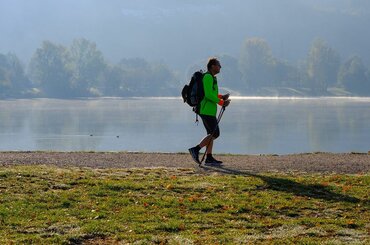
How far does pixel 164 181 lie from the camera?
14.8 metres

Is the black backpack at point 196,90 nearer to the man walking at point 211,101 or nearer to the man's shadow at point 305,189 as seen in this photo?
the man walking at point 211,101

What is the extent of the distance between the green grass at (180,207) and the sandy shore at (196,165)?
1419 mm

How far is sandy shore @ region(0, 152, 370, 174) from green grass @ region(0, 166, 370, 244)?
4.66 ft

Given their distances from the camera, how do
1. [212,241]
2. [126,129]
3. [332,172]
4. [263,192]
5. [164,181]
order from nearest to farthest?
[212,241], [263,192], [164,181], [332,172], [126,129]

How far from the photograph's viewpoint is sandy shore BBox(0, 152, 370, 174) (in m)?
17.5

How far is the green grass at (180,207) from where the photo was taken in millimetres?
9922

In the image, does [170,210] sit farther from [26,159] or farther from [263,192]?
[26,159]

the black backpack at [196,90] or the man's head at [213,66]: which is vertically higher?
the man's head at [213,66]

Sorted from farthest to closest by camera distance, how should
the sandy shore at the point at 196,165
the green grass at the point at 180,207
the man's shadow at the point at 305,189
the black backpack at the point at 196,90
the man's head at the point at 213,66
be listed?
the sandy shore at the point at 196,165, the black backpack at the point at 196,90, the man's head at the point at 213,66, the man's shadow at the point at 305,189, the green grass at the point at 180,207

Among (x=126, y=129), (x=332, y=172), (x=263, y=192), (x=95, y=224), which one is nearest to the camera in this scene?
(x=95, y=224)

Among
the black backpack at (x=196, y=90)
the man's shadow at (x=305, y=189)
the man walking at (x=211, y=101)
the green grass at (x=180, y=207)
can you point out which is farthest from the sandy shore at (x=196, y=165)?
the man's shadow at (x=305, y=189)

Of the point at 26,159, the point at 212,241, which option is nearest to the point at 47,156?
the point at 26,159

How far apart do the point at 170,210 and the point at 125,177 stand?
3.94 metres

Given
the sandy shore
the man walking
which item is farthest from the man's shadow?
the man walking
